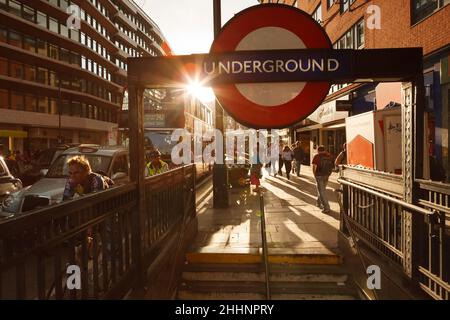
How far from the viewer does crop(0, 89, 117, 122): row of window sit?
108 ft

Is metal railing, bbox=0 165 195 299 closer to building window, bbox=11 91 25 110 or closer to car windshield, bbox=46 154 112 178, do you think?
car windshield, bbox=46 154 112 178

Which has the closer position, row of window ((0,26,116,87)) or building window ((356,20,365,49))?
building window ((356,20,365,49))

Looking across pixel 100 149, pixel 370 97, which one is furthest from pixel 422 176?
pixel 370 97

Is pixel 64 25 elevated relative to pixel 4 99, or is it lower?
elevated

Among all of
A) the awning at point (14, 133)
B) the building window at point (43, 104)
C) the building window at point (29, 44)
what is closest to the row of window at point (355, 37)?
the awning at point (14, 133)

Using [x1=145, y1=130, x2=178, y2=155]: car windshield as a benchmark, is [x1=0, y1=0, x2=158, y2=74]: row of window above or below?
above

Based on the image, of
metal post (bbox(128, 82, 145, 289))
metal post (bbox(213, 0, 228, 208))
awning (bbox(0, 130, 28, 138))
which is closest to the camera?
metal post (bbox(128, 82, 145, 289))

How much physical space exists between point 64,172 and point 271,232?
4723 mm

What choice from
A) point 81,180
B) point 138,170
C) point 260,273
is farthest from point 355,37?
point 138,170

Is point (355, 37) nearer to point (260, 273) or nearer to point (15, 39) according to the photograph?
point (260, 273)

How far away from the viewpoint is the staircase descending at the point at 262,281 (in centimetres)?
427

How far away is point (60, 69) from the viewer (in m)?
38.9

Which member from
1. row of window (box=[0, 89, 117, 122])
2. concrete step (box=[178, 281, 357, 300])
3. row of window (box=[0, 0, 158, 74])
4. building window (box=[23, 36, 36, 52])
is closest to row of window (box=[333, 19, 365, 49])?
concrete step (box=[178, 281, 357, 300])

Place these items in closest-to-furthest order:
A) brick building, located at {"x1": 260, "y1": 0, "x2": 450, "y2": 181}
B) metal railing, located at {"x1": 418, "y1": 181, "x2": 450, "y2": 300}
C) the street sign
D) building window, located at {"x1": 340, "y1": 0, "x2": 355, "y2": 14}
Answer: metal railing, located at {"x1": 418, "y1": 181, "x2": 450, "y2": 300} → brick building, located at {"x1": 260, "y1": 0, "x2": 450, "y2": 181} → the street sign → building window, located at {"x1": 340, "y1": 0, "x2": 355, "y2": 14}
